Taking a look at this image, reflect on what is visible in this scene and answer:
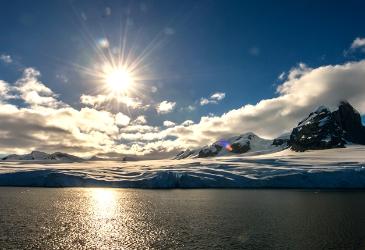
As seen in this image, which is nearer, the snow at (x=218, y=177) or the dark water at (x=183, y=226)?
the dark water at (x=183, y=226)

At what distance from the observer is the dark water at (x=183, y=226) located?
3588 centimetres

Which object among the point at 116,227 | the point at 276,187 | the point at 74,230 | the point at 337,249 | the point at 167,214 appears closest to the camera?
the point at 337,249

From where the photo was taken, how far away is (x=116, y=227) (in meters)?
45.8

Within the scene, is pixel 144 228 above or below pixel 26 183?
below

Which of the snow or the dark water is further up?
the snow

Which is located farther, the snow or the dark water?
the snow

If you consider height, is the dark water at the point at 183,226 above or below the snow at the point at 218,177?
below

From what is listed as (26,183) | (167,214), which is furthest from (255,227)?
(26,183)

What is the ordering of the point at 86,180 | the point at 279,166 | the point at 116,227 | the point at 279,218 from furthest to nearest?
1. the point at 279,166
2. the point at 86,180
3. the point at 279,218
4. the point at 116,227

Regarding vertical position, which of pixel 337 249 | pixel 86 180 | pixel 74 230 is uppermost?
pixel 86 180

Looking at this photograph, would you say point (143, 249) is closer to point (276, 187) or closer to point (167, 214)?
point (167, 214)

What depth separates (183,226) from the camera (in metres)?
45.3

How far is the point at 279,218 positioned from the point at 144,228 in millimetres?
19898

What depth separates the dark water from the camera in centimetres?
3588
